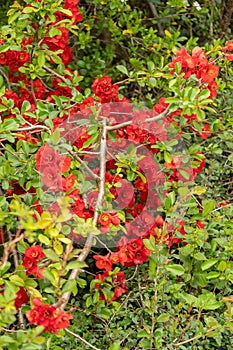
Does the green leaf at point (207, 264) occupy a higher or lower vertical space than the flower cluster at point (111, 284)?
higher

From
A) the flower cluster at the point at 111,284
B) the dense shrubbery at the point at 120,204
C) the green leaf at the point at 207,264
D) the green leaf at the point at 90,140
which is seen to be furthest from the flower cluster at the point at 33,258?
the green leaf at the point at 207,264

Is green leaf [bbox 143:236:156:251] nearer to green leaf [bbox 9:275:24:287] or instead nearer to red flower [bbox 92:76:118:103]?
green leaf [bbox 9:275:24:287]

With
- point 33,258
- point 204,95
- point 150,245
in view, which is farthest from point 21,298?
point 204,95

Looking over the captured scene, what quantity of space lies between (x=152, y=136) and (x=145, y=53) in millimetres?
1082

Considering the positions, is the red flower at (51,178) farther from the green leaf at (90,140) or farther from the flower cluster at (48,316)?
the flower cluster at (48,316)

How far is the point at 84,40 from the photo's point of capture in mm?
2814

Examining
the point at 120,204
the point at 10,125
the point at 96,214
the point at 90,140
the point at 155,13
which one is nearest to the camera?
the point at 96,214

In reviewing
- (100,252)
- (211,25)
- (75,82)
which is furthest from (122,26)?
(100,252)

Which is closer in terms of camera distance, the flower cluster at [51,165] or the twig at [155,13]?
the flower cluster at [51,165]

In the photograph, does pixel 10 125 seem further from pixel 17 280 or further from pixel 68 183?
pixel 17 280

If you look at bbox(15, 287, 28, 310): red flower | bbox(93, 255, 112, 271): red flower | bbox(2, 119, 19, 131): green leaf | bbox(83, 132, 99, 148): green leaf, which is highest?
bbox(2, 119, 19, 131): green leaf

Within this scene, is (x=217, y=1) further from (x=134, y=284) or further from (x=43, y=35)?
(x=134, y=284)

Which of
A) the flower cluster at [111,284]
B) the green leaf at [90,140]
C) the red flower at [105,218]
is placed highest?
the green leaf at [90,140]

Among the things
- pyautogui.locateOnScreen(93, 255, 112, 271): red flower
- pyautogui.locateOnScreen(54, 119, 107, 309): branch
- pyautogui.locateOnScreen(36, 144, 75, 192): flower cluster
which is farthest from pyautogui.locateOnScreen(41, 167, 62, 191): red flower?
pyautogui.locateOnScreen(93, 255, 112, 271): red flower
